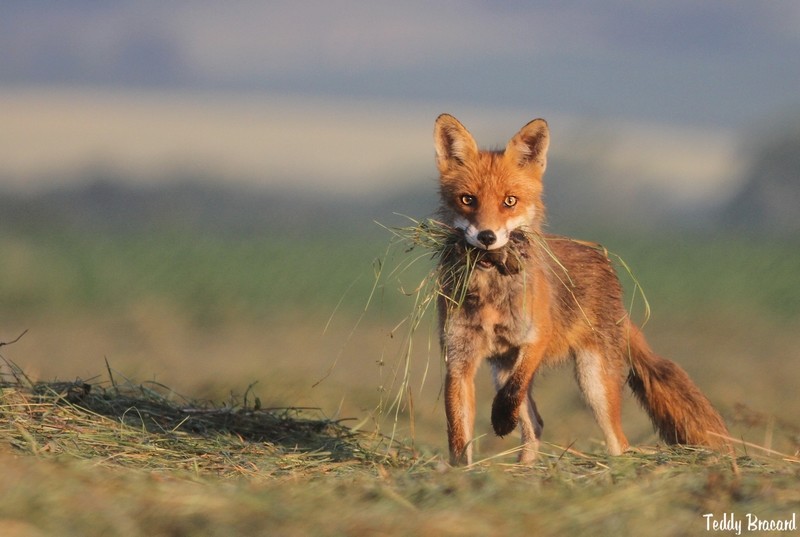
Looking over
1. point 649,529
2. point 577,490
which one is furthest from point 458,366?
point 649,529

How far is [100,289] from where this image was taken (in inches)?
1086

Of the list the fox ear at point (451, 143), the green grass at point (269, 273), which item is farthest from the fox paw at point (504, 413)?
the green grass at point (269, 273)

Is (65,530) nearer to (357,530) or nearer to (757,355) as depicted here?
(357,530)

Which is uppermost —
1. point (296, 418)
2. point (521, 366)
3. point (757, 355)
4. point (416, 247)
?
point (416, 247)

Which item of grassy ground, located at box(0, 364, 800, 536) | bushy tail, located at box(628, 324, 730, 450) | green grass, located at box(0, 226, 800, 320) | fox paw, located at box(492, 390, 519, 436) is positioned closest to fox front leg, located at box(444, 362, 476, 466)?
fox paw, located at box(492, 390, 519, 436)

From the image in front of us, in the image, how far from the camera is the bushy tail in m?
7.72

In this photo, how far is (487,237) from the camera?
6.53 m

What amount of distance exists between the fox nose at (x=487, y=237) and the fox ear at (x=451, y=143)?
97 centimetres

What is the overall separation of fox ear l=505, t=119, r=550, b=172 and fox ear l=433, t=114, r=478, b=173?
285 mm

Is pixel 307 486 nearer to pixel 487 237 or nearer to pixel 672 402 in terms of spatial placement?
pixel 487 237

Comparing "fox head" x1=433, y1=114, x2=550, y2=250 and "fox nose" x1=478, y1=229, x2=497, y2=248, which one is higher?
"fox head" x1=433, y1=114, x2=550, y2=250

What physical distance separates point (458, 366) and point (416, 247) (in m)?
0.89

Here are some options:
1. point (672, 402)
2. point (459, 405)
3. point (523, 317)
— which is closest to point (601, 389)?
point (672, 402)

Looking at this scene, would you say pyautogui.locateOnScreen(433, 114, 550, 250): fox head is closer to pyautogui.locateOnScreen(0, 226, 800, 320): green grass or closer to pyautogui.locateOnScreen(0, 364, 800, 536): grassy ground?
pyautogui.locateOnScreen(0, 364, 800, 536): grassy ground
